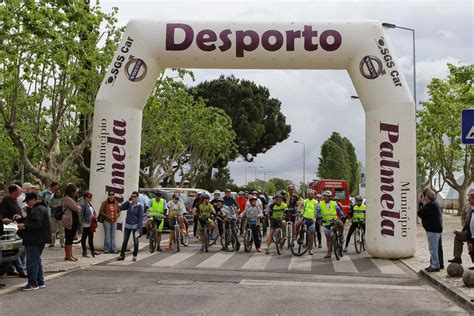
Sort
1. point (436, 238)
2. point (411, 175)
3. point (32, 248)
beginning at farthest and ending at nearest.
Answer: point (411, 175), point (436, 238), point (32, 248)

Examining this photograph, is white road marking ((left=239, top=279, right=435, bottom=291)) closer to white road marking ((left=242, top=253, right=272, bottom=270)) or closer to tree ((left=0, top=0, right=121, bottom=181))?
white road marking ((left=242, top=253, right=272, bottom=270))

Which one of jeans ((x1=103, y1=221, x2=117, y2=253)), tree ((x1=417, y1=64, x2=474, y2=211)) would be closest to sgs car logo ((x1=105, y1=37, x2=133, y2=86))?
jeans ((x1=103, y1=221, x2=117, y2=253))

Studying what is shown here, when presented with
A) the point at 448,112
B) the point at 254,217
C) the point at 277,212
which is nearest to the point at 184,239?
the point at 254,217

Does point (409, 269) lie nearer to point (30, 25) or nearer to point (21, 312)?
point (21, 312)

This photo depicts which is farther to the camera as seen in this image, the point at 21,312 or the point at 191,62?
the point at 191,62

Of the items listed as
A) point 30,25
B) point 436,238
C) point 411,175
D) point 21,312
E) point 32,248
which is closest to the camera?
point 21,312

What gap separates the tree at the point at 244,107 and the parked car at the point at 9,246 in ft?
172

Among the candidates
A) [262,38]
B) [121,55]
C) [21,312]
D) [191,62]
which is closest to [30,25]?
[121,55]

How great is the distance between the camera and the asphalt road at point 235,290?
8852mm

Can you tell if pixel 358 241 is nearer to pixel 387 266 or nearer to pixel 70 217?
pixel 387 266

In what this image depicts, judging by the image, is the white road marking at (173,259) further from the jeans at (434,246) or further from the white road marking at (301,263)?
the jeans at (434,246)

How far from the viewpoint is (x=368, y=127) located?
16359mm

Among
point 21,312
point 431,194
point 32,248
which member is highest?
point 431,194

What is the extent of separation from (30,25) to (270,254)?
7938 millimetres
